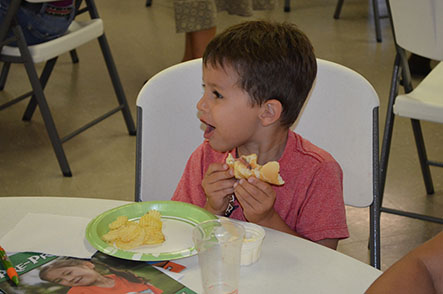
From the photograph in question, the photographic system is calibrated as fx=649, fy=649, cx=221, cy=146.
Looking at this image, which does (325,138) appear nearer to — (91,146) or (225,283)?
(225,283)

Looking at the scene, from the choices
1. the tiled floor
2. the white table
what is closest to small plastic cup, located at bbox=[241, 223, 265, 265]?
the white table

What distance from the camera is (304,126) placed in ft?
4.82

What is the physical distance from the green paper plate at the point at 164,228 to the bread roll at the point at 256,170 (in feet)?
0.36

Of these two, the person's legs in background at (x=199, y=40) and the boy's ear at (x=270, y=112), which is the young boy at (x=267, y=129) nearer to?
the boy's ear at (x=270, y=112)

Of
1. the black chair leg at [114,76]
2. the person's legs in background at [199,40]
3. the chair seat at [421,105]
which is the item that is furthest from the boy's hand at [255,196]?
the person's legs in background at [199,40]

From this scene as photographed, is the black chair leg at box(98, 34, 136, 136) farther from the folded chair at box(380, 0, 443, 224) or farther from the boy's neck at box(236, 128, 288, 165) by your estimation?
the boy's neck at box(236, 128, 288, 165)

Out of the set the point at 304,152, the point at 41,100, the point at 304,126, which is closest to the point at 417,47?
the point at 304,126

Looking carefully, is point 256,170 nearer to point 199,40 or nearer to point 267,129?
point 267,129

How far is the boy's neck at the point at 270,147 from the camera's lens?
4.35 feet

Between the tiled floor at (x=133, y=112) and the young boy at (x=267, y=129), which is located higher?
the young boy at (x=267, y=129)

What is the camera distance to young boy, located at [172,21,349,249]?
1.21 meters

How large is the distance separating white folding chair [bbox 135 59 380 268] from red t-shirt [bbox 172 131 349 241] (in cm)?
9

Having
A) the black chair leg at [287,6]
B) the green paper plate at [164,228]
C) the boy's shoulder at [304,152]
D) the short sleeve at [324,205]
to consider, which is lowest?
the black chair leg at [287,6]

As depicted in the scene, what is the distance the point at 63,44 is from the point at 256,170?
5.74 feet
